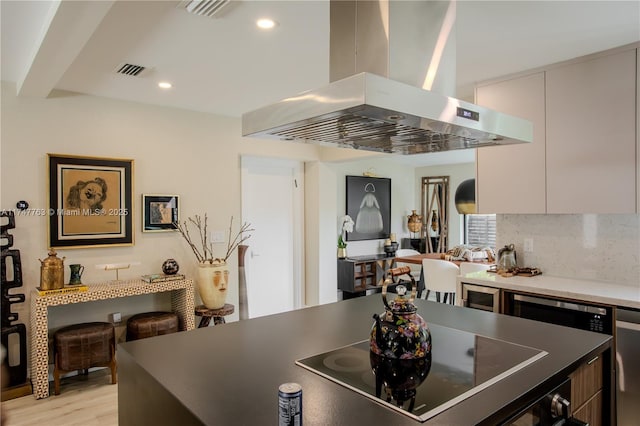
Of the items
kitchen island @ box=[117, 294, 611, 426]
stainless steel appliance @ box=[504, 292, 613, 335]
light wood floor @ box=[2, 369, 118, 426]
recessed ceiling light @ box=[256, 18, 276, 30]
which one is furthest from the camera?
light wood floor @ box=[2, 369, 118, 426]

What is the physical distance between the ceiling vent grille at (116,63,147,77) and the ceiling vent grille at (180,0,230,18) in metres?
1.07

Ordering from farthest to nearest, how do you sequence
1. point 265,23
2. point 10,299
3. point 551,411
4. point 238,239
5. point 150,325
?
1. point 238,239
2. point 150,325
3. point 10,299
4. point 265,23
5. point 551,411

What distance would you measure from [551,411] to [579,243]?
215 centimetres

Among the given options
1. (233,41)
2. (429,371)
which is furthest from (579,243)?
(233,41)

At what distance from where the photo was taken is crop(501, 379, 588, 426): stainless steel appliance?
1245 mm

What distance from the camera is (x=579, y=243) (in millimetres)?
3074

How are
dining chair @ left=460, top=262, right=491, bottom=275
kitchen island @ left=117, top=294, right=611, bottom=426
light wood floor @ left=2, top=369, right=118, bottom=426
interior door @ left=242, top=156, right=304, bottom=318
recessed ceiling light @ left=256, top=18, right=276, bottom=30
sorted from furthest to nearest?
interior door @ left=242, top=156, right=304, bottom=318
dining chair @ left=460, top=262, right=491, bottom=275
light wood floor @ left=2, top=369, right=118, bottom=426
recessed ceiling light @ left=256, top=18, right=276, bottom=30
kitchen island @ left=117, top=294, right=611, bottom=426

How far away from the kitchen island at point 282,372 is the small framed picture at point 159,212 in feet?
7.84

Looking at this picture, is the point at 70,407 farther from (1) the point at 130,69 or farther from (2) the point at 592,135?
(2) the point at 592,135

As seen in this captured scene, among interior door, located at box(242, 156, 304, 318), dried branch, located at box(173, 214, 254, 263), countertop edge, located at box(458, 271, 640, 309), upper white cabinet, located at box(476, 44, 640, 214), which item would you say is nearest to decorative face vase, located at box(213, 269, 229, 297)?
dried branch, located at box(173, 214, 254, 263)

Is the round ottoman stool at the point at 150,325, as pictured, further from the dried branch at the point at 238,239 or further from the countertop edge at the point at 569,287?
the countertop edge at the point at 569,287

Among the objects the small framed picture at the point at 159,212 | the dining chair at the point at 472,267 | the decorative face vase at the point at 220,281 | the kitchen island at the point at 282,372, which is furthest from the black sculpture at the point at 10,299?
the dining chair at the point at 472,267

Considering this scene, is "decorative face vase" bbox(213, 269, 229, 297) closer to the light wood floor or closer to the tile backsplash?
the light wood floor

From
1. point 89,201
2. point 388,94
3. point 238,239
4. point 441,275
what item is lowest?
point 441,275
